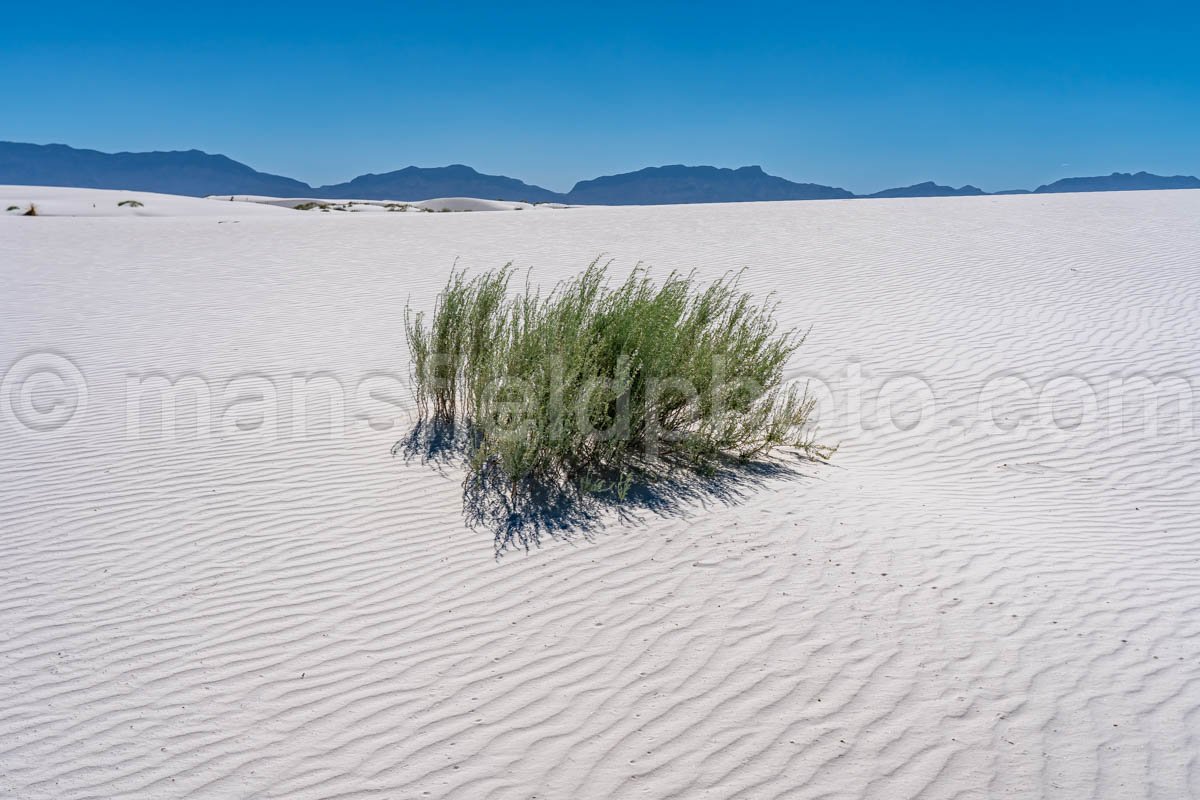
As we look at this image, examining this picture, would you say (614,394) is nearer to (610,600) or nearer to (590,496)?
(590,496)

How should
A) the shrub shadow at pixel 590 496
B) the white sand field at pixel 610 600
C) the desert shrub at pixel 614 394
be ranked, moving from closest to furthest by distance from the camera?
1. the white sand field at pixel 610 600
2. the shrub shadow at pixel 590 496
3. the desert shrub at pixel 614 394

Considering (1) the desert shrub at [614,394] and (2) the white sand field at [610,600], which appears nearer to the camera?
(2) the white sand field at [610,600]

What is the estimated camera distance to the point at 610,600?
432 cm

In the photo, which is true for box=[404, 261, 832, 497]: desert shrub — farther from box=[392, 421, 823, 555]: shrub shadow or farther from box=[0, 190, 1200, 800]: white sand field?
box=[0, 190, 1200, 800]: white sand field

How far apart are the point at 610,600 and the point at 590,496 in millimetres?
1299

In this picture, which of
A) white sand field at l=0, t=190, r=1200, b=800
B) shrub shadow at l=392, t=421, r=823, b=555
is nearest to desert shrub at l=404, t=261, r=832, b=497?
shrub shadow at l=392, t=421, r=823, b=555

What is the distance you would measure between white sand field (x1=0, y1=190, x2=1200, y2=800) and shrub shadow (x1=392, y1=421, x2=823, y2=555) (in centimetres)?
6

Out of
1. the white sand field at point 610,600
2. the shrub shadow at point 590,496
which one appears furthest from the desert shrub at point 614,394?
the white sand field at point 610,600

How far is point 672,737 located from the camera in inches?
130

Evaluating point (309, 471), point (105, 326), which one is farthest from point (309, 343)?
point (309, 471)

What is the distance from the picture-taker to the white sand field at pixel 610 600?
324 centimetres

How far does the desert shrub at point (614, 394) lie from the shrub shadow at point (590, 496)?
9 cm

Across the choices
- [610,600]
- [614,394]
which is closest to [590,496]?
[614,394]

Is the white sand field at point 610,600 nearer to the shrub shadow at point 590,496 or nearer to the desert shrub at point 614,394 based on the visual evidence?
the shrub shadow at point 590,496
